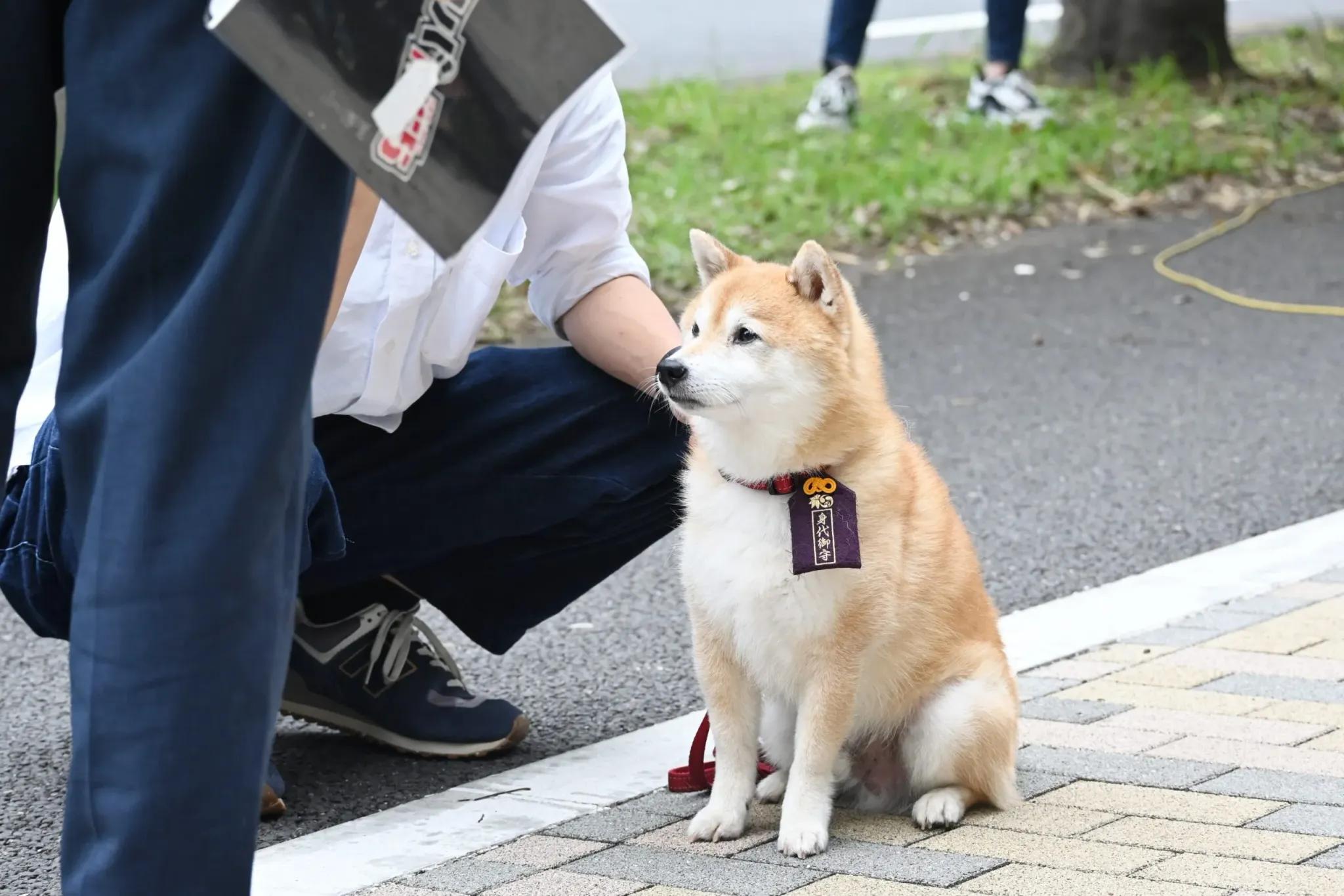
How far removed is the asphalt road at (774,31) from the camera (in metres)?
10.4

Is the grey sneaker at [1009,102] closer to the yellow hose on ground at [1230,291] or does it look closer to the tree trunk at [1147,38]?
the tree trunk at [1147,38]

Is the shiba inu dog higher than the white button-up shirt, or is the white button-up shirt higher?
the white button-up shirt

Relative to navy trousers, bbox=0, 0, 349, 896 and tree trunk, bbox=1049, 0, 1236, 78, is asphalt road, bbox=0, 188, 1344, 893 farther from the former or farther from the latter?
tree trunk, bbox=1049, 0, 1236, 78

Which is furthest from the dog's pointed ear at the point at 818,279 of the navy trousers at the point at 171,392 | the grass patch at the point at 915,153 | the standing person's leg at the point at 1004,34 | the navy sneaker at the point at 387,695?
the standing person's leg at the point at 1004,34

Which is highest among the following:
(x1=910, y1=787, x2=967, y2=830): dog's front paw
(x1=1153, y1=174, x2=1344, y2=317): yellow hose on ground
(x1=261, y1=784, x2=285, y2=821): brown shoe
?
(x1=261, y1=784, x2=285, y2=821): brown shoe

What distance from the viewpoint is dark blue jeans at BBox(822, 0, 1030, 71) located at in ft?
25.9

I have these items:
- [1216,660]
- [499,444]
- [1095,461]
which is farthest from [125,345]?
[1095,461]

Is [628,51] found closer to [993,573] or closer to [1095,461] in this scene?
[993,573]

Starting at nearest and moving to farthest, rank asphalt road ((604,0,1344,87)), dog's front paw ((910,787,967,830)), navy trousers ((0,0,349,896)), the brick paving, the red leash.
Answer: navy trousers ((0,0,349,896))
the brick paving
dog's front paw ((910,787,967,830))
the red leash
asphalt road ((604,0,1344,87))

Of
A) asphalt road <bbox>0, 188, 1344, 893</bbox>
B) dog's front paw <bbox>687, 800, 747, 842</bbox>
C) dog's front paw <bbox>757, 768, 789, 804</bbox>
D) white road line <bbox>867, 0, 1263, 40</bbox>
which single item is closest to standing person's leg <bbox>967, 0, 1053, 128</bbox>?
asphalt road <bbox>0, 188, 1344, 893</bbox>

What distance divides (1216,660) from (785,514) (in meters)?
1.14

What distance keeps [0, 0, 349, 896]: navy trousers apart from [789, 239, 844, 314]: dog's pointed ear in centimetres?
119

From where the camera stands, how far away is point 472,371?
2.83 meters

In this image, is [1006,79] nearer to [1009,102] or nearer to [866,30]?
[1009,102]
